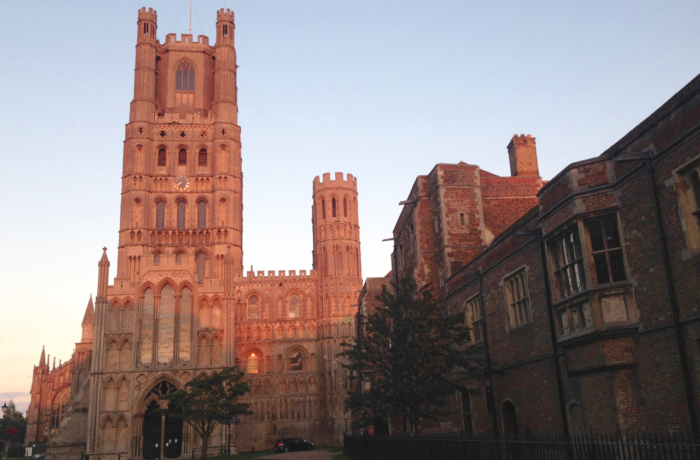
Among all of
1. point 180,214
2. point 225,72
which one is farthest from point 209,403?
point 225,72

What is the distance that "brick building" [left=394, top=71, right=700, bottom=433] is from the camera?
12023 millimetres

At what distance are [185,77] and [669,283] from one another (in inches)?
2546

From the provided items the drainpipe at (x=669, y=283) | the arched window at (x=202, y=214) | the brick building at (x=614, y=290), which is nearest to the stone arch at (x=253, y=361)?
the arched window at (x=202, y=214)

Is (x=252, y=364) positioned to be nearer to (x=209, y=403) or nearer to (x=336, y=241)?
(x=336, y=241)

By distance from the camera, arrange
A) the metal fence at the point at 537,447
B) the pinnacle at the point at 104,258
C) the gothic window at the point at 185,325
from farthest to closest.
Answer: the pinnacle at the point at 104,258 → the gothic window at the point at 185,325 → the metal fence at the point at 537,447

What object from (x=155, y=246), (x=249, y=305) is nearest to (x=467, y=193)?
(x=155, y=246)

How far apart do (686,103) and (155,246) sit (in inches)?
2168

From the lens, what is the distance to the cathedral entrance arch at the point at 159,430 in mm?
50553

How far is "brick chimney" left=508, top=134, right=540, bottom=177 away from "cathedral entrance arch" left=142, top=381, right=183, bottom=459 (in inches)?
1280

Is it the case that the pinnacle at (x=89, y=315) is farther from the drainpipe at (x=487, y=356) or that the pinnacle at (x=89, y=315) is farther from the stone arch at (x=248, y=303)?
the drainpipe at (x=487, y=356)

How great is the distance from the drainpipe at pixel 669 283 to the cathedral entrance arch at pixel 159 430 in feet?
147

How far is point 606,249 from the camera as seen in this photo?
1397cm

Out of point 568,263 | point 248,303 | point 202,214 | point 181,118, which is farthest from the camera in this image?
point 248,303

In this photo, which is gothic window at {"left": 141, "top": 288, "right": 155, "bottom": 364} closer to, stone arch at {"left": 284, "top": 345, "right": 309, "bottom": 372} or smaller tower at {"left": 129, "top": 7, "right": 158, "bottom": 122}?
stone arch at {"left": 284, "top": 345, "right": 309, "bottom": 372}
